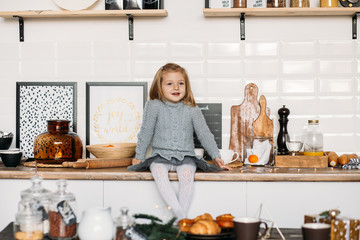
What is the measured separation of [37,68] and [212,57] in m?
1.18

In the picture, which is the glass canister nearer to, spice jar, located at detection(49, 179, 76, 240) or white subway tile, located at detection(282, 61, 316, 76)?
white subway tile, located at detection(282, 61, 316, 76)

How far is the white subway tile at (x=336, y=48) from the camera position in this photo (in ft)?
9.57

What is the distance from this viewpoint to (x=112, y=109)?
2.99 m

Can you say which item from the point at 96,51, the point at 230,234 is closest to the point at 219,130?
the point at 96,51

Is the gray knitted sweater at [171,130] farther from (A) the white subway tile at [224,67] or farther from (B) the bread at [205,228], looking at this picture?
(B) the bread at [205,228]

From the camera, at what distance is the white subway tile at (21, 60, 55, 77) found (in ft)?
9.90

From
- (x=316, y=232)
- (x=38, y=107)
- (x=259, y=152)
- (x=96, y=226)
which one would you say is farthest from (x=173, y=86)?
(x=316, y=232)

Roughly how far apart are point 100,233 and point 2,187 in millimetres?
1261

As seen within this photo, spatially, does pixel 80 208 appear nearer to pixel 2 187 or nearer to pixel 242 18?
pixel 2 187

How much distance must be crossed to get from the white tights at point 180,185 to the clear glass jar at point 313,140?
2.50 ft

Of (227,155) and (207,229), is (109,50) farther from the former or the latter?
(207,229)

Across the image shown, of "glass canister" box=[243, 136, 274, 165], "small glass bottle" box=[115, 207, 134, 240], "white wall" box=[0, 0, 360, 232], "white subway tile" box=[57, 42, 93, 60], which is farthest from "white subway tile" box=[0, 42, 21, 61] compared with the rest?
"small glass bottle" box=[115, 207, 134, 240]

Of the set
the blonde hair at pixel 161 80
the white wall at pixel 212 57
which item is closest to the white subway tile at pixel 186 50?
the white wall at pixel 212 57

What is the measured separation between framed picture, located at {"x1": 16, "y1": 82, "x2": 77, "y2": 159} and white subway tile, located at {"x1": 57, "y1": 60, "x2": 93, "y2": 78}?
7cm
